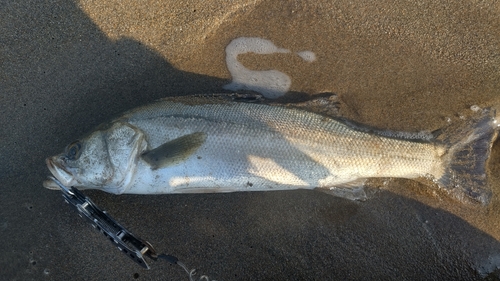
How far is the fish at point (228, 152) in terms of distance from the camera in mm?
2770

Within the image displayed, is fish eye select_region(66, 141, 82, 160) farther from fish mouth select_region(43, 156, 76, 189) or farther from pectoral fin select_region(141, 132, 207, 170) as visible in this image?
pectoral fin select_region(141, 132, 207, 170)

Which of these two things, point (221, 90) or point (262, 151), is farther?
point (221, 90)

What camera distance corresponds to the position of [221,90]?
3.39 metres

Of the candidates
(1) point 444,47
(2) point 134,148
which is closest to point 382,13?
(1) point 444,47

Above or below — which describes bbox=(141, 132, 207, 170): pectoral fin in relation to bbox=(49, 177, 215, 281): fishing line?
above

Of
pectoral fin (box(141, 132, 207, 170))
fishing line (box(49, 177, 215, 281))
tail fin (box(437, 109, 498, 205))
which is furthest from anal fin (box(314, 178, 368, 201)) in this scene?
fishing line (box(49, 177, 215, 281))

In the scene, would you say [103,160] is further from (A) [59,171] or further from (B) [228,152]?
(B) [228,152]

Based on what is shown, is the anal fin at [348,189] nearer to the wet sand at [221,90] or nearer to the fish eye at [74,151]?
the wet sand at [221,90]

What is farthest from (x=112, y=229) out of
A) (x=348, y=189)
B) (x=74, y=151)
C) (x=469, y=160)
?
(x=469, y=160)

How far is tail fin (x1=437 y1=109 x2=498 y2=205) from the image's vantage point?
3.07 meters

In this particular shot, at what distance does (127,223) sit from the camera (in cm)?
Answer: 319

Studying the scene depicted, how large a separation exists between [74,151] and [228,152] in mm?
1412

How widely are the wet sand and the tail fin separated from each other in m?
0.17

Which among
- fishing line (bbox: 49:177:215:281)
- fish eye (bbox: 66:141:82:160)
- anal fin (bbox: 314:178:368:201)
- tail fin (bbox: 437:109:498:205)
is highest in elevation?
tail fin (bbox: 437:109:498:205)
